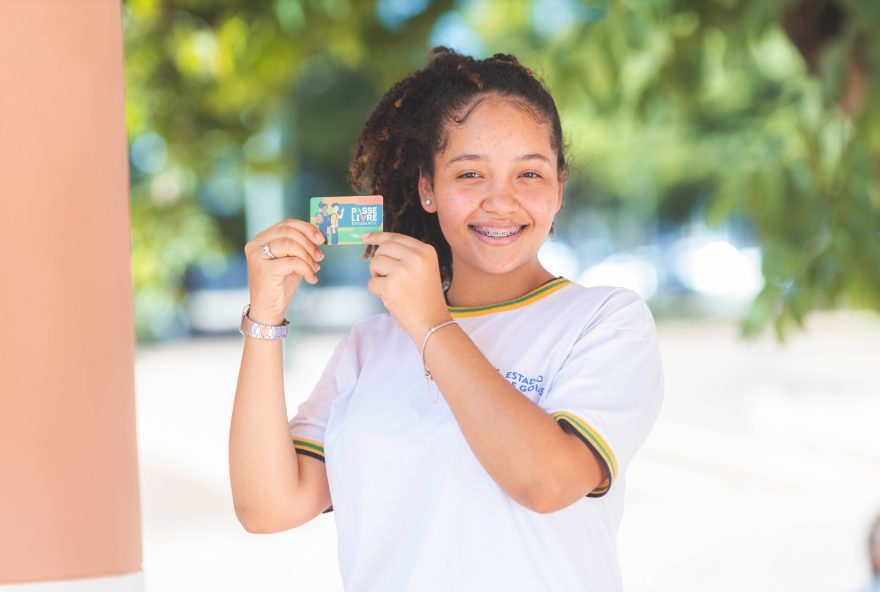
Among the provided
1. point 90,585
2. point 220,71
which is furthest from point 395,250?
point 220,71

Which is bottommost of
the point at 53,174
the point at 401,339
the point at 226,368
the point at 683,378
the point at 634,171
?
the point at 401,339

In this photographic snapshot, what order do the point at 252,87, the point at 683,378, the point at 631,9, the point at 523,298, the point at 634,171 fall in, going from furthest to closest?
the point at 634,171
the point at 683,378
the point at 252,87
the point at 631,9
the point at 523,298

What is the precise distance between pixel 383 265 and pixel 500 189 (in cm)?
31

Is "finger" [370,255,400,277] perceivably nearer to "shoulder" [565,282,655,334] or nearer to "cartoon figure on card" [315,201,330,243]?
"cartoon figure on card" [315,201,330,243]

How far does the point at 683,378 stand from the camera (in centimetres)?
1577

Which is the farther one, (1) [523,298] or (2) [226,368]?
(2) [226,368]

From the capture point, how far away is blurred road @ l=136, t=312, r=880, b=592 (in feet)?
22.3

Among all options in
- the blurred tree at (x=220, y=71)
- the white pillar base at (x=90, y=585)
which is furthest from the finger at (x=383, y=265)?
the blurred tree at (x=220, y=71)

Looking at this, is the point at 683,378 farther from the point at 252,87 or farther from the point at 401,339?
the point at 401,339

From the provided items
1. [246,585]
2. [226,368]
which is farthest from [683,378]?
[246,585]

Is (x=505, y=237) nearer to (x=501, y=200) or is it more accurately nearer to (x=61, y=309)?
(x=501, y=200)

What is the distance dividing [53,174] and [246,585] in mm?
4583

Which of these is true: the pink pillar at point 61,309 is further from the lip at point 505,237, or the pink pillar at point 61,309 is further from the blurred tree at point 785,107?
the blurred tree at point 785,107

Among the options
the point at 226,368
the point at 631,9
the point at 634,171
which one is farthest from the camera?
the point at 634,171
